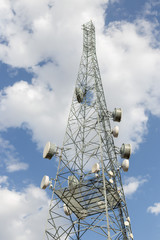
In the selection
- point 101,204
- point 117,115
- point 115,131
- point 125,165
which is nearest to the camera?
point 101,204

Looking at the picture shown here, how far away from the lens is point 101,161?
1778 centimetres

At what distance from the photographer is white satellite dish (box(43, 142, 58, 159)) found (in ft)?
68.0

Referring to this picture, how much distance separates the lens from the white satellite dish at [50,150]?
2073 centimetres

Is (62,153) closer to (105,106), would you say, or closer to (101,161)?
(101,161)

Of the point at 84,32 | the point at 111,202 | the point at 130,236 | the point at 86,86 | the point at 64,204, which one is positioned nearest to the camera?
the point at 130,236

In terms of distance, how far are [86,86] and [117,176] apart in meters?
10.8

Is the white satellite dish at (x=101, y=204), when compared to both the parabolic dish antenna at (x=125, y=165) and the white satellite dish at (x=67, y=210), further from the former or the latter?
the parabolic dish antenna at (x=125, y=165)

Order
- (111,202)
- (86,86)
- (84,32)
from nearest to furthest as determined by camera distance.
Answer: (111,202)
(86,86)
(84,32)

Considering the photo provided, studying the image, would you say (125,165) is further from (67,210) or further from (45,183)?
(45,183)

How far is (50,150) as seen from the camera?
20750 mm

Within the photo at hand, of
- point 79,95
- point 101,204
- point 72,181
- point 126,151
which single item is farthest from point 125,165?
point 79,95

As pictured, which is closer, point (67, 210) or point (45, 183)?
point (45, 183)

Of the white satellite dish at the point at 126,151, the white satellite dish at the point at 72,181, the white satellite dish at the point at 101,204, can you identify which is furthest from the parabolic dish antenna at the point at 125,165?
the white satellite dish at the point at 72,181

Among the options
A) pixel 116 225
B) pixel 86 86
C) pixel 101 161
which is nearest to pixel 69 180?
pixel 101 161
